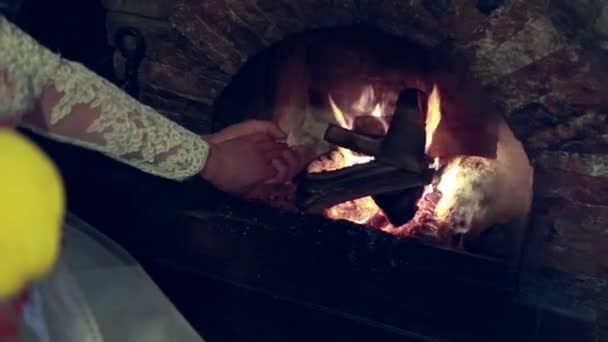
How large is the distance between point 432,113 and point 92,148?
0.97 meters

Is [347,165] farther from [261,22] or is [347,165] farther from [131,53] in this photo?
[131,53]

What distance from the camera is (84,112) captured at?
1.13 m

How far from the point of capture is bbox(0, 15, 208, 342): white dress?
3.18 feet

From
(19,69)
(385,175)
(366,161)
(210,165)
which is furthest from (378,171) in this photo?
(19,69)

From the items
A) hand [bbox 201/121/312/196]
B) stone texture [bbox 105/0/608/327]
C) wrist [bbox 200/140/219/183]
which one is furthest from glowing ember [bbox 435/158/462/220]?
wrist [bbox 200/140/219/183]

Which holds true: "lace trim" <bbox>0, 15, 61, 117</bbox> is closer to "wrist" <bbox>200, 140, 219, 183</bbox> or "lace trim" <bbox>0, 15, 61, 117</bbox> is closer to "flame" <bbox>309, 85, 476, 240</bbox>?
"wrist" <bbox>200, 140, 219, 183</bbox>

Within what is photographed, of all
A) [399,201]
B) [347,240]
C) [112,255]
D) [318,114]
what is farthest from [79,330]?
[318,114]

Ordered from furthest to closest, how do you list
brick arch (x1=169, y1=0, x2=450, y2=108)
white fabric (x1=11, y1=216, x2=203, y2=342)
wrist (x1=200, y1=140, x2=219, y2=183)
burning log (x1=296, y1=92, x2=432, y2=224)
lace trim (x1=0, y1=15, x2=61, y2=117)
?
burning log (x1=296, y1=92, x2=432, y2=224), brick arch (x1=169, y1=0, x2=450, y2=108), wrist (x1=200, y1=140, x2=219, y2=183), white fabric (x1=11, y1=216, x2=203, y2=342), lace trim (x1=0, y1=15, x2=61, y2=117)

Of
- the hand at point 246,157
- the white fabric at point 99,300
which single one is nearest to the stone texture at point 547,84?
the hand at point 246,157

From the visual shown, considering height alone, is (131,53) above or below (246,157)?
above

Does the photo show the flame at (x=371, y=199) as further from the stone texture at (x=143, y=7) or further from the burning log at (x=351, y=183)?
the stone texture at (x=143, y=7)

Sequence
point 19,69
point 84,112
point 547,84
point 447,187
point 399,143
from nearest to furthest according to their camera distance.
A: point 19,69 → point 84,112 → point 547,84 → point 399,143 → point 447,187

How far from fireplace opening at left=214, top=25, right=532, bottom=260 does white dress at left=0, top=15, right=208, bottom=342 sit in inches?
23.8

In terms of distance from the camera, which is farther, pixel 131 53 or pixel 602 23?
pixel 131 53
